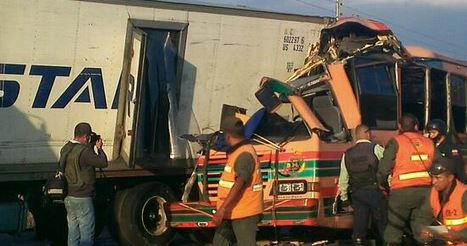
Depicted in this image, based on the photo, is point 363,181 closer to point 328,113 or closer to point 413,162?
point 413,162

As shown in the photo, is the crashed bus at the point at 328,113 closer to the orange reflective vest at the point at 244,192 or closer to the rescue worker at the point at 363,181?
the rescue worker at the point at 363,181

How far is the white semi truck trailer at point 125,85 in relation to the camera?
10.2 meters

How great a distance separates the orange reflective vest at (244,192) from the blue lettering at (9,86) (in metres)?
3.51

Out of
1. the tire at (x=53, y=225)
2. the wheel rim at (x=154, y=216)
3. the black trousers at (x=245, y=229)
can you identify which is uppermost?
the black trousers at (x=245, y=229)

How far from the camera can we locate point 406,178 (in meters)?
9.20

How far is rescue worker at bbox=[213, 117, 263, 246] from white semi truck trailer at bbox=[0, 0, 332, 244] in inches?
134

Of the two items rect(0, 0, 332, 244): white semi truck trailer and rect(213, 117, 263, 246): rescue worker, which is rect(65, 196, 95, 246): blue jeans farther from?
rect(213, 117, 263, 246): rescue worker

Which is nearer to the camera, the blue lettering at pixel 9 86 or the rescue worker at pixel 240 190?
the rescue worker at pixel 240 190

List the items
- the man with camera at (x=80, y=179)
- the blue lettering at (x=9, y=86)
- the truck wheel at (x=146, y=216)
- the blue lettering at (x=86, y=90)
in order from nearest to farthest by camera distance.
Result: the man with camera at (x=80, y=179)
the blue lettering at (x=9, y=86)
the blue lettering at (x=86, y=90)
the truck wheel at (x=146, y=216)

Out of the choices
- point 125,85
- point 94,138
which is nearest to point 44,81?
point 94,138

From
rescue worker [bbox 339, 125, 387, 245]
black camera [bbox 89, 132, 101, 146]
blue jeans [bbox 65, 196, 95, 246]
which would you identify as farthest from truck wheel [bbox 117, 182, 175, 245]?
rescue worker [bbox 339, 125, 387, 245]

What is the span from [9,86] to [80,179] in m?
1.61

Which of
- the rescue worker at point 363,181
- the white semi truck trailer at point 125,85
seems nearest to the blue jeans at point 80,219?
the white semi truck trailer at point 125,85

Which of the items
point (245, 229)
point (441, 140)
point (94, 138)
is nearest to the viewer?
point (245, 229)
